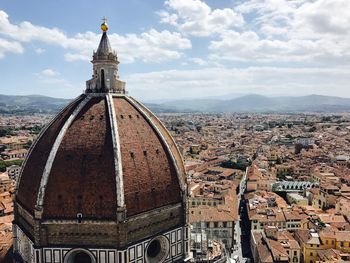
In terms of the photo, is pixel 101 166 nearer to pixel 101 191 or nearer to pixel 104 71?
pixel 101 191

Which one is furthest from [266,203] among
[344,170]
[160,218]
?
[160,218]

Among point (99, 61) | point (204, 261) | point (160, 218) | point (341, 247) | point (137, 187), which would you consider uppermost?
point (99, 61)

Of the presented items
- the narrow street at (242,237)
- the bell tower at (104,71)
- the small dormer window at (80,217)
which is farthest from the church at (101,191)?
the narrow street at (242,237)

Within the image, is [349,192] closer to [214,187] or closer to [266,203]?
[266,203]

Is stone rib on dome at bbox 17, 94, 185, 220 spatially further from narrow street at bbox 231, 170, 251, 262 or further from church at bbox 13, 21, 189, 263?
narrow street at bbox 231, 170, 251, 262

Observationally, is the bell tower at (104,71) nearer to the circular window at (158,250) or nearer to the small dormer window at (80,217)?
the small dormer window at (80,217)

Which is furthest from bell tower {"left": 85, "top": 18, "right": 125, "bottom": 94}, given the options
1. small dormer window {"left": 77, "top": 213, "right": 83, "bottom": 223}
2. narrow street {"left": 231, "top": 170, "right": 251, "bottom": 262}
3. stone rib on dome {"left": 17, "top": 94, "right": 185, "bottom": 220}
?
narrow street {"left": 231, "top": 170, "right": 251, "bottom": 262}
